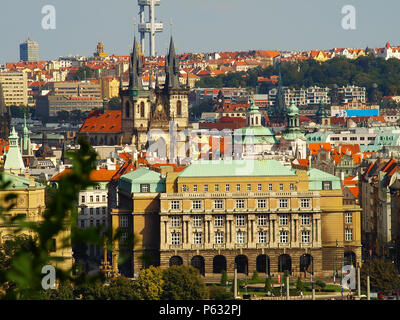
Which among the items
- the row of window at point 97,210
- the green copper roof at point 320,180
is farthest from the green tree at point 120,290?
the row of window at point 97,210

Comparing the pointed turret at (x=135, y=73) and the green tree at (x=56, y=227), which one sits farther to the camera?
the pointed turret at (x=135, y=73)

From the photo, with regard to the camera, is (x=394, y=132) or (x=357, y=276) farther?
(x=394, y=132)

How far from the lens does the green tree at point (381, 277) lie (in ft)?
145

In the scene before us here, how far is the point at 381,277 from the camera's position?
44.6 metres

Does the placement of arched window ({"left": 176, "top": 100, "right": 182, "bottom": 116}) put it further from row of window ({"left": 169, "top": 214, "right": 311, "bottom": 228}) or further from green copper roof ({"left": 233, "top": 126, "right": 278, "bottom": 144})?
row of window ({"left": 169, "top": 214, "right": 311, "bottom": 228})

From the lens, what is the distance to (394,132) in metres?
123

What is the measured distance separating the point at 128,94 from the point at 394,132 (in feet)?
70.6

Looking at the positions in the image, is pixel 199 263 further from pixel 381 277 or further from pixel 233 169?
pixel 381 277

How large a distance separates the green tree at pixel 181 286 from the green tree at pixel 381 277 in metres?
5.32

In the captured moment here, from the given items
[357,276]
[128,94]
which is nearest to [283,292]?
[357,276]

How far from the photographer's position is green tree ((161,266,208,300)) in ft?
133

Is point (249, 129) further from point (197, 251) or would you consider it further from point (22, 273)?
point (22, 273)

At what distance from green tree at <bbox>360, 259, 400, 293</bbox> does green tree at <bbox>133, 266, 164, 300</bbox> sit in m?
6.50

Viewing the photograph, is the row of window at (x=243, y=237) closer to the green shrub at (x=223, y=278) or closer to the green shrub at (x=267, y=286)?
the green shrub at (x=223, y=278)
